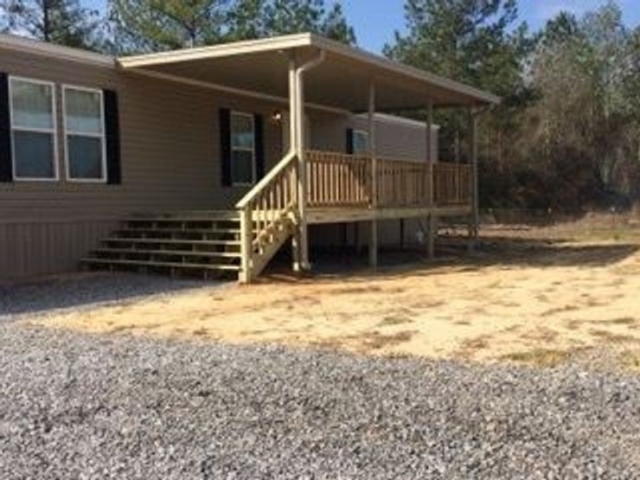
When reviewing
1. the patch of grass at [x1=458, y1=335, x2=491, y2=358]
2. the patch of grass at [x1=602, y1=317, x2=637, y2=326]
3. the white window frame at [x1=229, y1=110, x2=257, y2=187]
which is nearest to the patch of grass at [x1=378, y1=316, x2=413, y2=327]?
the patch of grass at [x1=458, y1=335, x2=491, y2=358]

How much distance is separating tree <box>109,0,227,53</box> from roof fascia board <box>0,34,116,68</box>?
1477 centimetres

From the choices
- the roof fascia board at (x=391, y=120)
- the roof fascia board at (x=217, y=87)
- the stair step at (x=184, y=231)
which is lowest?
the stair step at (x=184, y=231)

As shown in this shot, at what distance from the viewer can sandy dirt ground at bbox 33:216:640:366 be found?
280 inches

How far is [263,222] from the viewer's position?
12180mm

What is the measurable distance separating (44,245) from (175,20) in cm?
1707

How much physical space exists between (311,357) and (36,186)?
6.95 meters

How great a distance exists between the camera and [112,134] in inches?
529

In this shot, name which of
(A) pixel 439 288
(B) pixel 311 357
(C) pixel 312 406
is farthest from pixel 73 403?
(A) pixel 439 288

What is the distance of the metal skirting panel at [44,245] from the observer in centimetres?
1186

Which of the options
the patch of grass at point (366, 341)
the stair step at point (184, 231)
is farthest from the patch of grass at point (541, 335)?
the stair step at point (184, 231)

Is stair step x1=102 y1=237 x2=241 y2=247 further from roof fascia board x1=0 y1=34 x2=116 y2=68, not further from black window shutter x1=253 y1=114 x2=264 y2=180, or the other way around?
black window shutter x1=253 y1=114 x2=264 y2=180

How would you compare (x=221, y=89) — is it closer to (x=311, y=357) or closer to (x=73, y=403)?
(x=311, y=357)

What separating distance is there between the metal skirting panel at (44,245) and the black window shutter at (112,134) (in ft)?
2.27

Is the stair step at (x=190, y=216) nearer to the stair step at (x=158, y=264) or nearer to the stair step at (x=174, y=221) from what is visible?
the stair step at (x=174, y=221)
